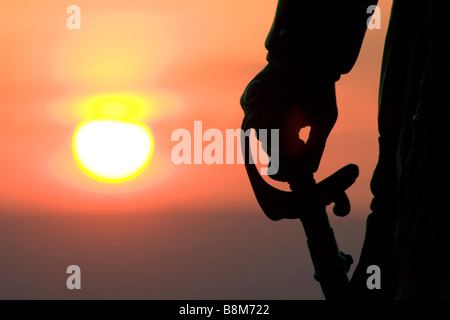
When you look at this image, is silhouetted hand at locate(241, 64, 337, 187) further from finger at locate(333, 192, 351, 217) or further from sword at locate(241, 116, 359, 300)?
finger at locate(333, 192, 351, 217)

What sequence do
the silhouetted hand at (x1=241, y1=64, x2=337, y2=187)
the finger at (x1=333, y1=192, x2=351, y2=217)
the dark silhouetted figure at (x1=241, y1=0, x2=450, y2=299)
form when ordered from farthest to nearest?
1. the finger at (x1=333, y1=192, x2=351, y2=217)
2. the silhouetted hand at (x1=241, y1=64, x2=337, y2=187)
3. the dark silhouetted figure at (x1=241, y1=0, x2=450, y2=299)

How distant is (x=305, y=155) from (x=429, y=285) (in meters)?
0.94

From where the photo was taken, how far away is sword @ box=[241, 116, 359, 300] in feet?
14.4

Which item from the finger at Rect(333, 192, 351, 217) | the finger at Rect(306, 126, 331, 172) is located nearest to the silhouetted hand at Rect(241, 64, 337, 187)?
the finger at Rect(306, 126, 331, 172)

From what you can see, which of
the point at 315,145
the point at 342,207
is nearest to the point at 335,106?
the point at 315,145

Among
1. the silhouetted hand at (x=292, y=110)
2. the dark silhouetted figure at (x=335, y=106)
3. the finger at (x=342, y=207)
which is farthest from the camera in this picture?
the finger at (x=342, y=207)

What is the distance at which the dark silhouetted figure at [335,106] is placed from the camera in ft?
13.6

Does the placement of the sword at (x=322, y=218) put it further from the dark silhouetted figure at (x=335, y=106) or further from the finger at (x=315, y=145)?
the finger at (x=315, y=145)

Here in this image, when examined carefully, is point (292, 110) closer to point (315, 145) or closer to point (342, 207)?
point (315, 145)

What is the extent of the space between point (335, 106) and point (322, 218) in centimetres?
62

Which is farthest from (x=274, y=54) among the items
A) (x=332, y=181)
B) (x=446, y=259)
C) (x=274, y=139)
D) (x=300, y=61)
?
(x=446, y=259)

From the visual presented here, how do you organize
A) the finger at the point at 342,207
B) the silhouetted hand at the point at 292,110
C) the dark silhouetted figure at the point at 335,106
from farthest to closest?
1. the finger at the point at 342,207
2. the silhouetted hand at the point at 292,110
3. the dark silhouetted figure at the point at 335,106

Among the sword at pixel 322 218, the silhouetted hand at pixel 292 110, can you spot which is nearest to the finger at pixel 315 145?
the silhouetted hand at pixel 292 110

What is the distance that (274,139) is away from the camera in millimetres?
4398
